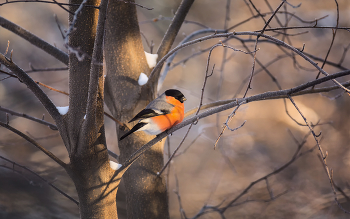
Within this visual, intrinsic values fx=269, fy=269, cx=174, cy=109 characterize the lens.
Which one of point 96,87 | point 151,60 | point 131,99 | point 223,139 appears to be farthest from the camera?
point 223,139

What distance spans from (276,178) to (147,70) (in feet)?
5.57

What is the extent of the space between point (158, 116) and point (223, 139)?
149 centimetres

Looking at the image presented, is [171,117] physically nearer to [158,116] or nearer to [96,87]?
[158,116]

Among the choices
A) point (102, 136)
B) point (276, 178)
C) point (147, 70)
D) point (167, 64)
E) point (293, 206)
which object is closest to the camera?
point (102, 136)

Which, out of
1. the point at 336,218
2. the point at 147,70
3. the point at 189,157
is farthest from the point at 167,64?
the point at 336,218

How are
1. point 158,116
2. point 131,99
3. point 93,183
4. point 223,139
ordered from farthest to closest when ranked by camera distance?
point 223,139, point 131,99, point 158,116, point 93,183

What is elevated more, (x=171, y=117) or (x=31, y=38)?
(x=31, y=38)

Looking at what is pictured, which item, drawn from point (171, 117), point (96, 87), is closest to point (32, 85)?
point (96, 87)

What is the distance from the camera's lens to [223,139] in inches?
93.8

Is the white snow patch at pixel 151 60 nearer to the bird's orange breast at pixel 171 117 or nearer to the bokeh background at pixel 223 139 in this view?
the bird's orange breast at pixel 171 117

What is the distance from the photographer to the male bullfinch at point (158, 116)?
0.99m

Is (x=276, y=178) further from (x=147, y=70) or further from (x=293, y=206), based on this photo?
(x=147, y=70)

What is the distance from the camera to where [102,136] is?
896 millimetres

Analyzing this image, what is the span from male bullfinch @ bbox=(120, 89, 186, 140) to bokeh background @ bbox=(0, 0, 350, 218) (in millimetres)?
848
